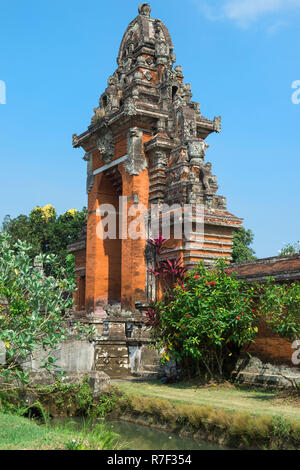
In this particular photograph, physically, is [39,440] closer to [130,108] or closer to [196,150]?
[196,150]

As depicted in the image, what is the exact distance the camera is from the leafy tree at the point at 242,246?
35.7 metres

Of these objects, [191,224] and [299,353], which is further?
[191,224]

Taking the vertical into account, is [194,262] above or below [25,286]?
above

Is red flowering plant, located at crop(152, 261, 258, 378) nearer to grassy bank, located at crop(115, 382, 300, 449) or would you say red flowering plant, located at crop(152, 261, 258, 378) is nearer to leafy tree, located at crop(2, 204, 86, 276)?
grassy bank, located at crop(115, 382, 300, 449)

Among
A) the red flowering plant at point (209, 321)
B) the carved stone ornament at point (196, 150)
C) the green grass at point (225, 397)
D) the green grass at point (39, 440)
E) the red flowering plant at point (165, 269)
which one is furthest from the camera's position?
the carved stone ornament at point (196, 150)

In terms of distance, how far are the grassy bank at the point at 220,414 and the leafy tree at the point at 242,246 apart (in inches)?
1028

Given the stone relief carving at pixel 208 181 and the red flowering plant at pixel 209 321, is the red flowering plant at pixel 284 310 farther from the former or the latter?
the stone relief carving at pixel 208 181

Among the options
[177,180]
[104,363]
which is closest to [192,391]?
[104,363]

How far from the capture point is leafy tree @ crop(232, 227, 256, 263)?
35.7 metres

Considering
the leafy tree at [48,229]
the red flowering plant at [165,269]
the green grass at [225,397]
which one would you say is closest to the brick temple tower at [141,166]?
the red flowering plant at [165,269]
